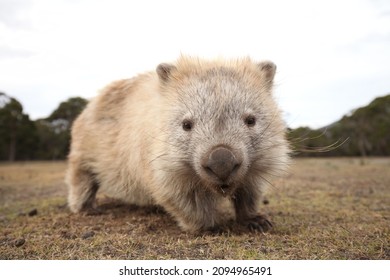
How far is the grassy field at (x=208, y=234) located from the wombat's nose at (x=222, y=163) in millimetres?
562

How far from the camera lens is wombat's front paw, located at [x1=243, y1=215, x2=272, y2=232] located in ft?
11.5

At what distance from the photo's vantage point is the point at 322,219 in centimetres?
393

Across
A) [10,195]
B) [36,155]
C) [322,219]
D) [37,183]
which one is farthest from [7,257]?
[37,183]

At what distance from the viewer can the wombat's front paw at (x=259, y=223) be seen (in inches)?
138

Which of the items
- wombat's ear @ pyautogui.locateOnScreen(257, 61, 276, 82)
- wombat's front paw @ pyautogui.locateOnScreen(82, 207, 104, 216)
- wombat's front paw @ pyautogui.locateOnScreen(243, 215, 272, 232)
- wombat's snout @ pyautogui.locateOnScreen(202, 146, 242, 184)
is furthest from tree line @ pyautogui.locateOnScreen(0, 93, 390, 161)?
wombat's front paw @ pyautogui.locateOnScreen(82, 207, 104, 216)

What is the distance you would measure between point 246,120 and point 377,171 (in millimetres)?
6158

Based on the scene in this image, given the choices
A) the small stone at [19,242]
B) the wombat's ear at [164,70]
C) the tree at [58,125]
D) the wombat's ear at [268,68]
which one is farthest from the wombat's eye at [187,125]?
the tree at [58,125]

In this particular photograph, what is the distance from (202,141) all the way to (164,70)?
102 cm

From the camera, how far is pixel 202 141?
2.87 meters

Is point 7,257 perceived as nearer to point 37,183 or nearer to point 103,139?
point 103,139

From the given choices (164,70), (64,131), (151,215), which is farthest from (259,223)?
(64,131)

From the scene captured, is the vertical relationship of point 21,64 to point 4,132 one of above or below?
above

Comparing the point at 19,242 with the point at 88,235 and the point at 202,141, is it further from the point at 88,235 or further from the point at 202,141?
the point at 202,141

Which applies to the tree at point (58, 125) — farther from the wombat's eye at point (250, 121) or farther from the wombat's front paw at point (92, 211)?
the wombat's eye at point (250, 121)
